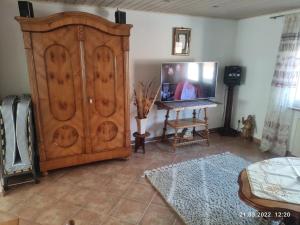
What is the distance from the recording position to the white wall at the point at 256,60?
11.5 ft

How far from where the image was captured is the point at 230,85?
4.03 m

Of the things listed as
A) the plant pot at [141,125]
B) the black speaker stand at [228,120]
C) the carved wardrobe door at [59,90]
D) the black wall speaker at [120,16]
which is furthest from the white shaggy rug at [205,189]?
the black wall speaker at [120,16]

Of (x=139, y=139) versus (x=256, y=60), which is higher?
(x=256, y=60)

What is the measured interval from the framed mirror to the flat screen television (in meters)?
0.35

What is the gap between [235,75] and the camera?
3.90m

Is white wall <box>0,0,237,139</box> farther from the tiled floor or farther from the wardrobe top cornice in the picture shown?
the tiled floor

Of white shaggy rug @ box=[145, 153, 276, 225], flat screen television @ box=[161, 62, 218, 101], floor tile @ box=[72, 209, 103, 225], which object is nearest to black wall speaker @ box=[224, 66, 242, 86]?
flat screen television @ box=[161, 62, 218, 101]

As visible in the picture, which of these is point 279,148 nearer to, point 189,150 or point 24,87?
point 189,150

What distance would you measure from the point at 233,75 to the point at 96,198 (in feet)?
10.00

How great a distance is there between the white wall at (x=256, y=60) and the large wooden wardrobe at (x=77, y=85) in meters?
2.35

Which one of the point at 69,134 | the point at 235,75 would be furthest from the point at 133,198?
the point at 235,75

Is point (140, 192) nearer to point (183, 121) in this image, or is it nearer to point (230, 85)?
point (183, 121)

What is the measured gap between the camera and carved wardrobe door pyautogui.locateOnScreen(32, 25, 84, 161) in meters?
2.46

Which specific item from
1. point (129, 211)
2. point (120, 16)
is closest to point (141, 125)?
point (129, 211)
